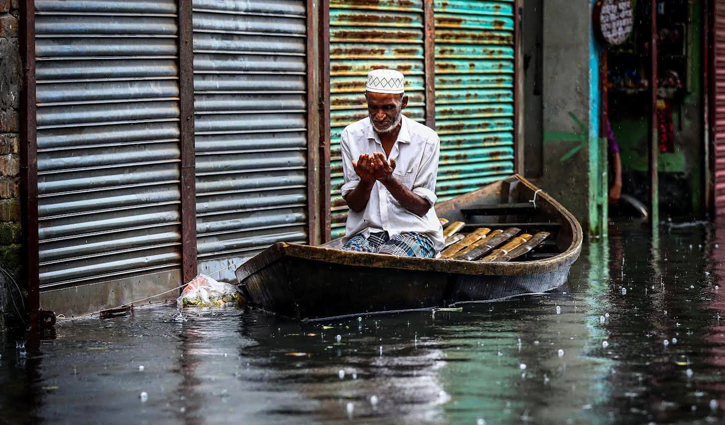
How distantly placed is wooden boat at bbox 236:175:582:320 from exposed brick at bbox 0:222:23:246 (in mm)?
1571

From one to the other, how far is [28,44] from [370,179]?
2497 millimetres

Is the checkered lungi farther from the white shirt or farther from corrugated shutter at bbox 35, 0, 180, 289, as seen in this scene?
corrugated shutter at bbox 35, 0, 180, 289

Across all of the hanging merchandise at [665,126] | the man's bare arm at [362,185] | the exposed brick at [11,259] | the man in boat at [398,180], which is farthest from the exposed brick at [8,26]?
the hanging merchandise at [665,126]

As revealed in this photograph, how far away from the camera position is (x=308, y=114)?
11.2 meters

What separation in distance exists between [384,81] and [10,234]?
108 inches

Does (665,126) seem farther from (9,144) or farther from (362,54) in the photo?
(9,144)

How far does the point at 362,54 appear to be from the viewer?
38.9ft

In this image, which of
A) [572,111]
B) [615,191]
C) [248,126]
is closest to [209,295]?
[248,126]

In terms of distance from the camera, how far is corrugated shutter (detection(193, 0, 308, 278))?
10.3 metres

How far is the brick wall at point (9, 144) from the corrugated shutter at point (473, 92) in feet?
17.2

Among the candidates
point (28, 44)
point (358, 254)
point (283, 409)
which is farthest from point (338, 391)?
point (28, 44)

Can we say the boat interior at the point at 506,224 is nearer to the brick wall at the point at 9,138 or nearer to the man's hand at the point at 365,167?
the man's hand at the point at 365,167

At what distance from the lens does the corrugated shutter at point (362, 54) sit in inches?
456

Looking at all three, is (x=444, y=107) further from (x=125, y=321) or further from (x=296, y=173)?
(x=125, y=321)
